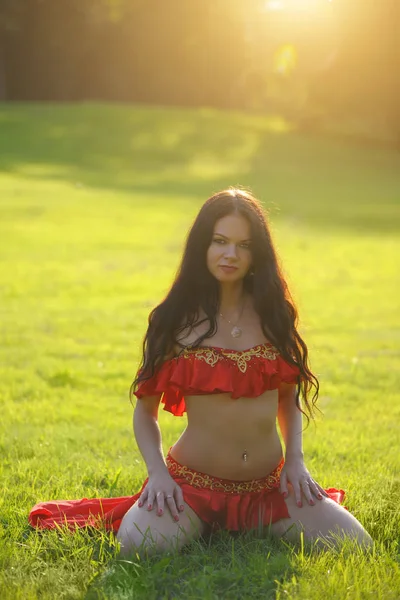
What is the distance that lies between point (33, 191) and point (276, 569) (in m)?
17.3

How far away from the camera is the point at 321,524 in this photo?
3318 mm

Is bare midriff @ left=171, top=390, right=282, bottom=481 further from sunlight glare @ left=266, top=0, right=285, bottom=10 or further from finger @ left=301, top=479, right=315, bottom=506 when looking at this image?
sunlight glare @ left=266, top=0, right=285, bottom=10

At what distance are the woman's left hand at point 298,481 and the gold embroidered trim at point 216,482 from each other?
0.24 ft

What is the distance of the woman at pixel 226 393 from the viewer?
3.30 meters

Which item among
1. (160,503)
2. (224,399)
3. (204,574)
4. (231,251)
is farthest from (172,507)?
(231,251)

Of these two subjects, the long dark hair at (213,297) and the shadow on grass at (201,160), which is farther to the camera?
the shadow on grass at (201,160)

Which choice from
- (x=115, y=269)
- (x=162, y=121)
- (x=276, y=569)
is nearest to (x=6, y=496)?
(x=276, y=569)

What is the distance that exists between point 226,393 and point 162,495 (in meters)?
0.42

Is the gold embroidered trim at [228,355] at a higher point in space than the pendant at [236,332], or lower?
lower

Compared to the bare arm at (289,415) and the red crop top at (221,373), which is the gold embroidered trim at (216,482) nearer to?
the bare arm at (289,415)

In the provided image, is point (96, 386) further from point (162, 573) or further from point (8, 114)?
point (8, 114)

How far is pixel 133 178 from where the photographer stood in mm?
23156

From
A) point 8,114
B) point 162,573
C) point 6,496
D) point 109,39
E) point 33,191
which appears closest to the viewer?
point 162,573

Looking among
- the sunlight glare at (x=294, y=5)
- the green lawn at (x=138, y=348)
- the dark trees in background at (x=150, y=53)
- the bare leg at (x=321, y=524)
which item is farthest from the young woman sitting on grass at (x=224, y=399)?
the dark trees in background at (x=150, y=53)
